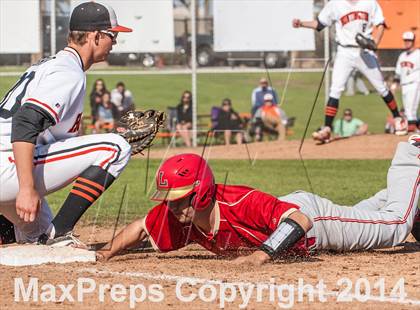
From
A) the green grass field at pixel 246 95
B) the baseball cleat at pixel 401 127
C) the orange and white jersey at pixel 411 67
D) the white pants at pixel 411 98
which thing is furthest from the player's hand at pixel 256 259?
the green grass field at pixel 246 95

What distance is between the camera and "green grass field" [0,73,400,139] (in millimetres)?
23531

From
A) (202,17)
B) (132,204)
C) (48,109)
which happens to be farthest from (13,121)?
(202,17)

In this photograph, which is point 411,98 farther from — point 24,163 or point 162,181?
point 24,163

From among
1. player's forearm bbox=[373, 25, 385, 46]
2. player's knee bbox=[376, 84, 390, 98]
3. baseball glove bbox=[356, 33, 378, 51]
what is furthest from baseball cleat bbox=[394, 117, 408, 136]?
baseball glove bbox=[356, 33, 378, 51]

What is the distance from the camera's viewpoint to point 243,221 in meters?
5.79

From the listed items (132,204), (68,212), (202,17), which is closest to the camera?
(68,212)

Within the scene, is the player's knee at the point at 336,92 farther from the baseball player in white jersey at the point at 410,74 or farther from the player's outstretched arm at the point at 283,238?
the player's outstretched arm at the point at 283,238

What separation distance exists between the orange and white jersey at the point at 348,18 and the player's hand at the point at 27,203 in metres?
9.09

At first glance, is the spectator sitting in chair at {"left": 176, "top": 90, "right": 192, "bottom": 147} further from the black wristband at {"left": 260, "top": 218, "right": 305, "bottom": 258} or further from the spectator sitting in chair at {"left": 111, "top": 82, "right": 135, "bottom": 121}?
the black wristband at {"left": 260, "top": 218, "right": 305, "bottom": 258}

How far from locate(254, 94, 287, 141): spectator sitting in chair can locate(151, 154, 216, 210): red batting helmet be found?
1212 centimetres

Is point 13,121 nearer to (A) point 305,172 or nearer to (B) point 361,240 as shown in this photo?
(B) point 361,240

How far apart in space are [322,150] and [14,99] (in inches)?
350

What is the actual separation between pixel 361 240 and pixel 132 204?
4153mm

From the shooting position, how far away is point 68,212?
5711mm
